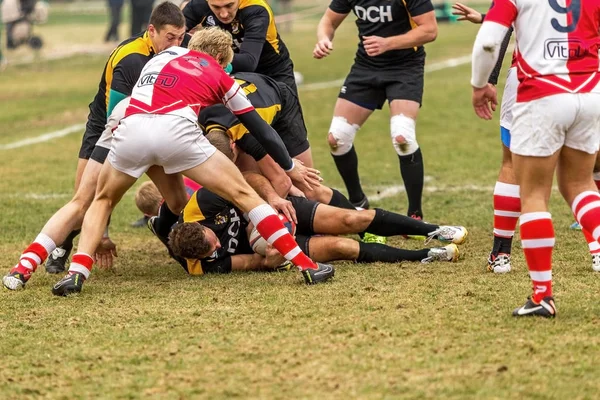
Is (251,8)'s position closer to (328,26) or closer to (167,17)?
(328,26)

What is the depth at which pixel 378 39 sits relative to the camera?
865 cm

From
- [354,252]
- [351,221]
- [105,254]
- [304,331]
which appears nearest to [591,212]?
[304,331]

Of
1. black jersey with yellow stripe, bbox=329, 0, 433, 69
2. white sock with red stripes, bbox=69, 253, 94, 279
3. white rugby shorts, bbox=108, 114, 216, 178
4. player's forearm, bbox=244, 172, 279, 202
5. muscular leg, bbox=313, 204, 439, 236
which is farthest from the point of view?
black jersey with yellow stripe, bbox=329, 0, 433, 69

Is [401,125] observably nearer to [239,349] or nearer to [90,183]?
[90,183]

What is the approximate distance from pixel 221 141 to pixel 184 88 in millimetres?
687

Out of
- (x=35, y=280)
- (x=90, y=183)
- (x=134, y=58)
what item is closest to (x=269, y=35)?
(x=134, y=58)

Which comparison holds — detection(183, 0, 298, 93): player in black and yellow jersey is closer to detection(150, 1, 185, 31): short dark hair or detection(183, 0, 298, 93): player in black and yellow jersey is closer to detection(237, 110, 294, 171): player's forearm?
detection(150, 1, 185, 31): short dark hair

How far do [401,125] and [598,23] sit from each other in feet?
10.7

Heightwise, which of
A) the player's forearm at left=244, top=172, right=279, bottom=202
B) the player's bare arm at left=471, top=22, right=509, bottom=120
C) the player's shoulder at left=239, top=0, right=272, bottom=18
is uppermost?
the player's bare arm at left=471, top=22, right=509, bottom=120

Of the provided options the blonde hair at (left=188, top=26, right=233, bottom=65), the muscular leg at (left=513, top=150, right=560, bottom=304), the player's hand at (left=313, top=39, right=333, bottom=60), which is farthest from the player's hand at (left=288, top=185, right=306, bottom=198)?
the muscular leg at (left=513, top=150, right=560, bottom=304)

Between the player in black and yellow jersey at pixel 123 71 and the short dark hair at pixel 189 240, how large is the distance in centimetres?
85

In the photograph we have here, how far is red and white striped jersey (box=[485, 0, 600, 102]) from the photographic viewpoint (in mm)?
5312

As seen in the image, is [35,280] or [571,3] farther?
[35,280]

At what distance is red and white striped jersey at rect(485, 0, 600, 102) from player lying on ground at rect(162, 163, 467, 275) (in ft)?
7.00
